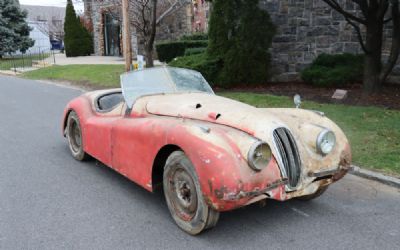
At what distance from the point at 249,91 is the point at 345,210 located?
791cm

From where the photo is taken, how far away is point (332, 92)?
11.1 m

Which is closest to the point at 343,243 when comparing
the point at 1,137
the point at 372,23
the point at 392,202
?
the point at 392,202

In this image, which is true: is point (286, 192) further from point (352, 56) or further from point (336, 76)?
point (352, 56)

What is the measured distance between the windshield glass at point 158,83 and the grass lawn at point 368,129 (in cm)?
251

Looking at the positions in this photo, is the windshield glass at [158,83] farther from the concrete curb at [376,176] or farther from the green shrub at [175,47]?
the green shrub at [175,47]

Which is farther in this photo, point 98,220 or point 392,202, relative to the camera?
point 392,202

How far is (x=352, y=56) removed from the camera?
1213 cm

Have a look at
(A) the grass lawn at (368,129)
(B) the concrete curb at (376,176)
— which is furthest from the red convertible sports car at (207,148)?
(A) the grass lawn at (368,129)

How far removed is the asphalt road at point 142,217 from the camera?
373 cm

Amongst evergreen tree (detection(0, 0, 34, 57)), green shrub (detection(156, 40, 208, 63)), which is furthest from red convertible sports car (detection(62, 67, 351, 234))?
evergreen tree (detection(0, 0, 34, 57))

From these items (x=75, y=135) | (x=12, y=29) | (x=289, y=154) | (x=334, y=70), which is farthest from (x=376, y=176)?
(x=12, y=29)

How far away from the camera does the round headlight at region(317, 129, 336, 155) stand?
4137 mm

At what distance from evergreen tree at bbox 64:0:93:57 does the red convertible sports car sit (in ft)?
91.4

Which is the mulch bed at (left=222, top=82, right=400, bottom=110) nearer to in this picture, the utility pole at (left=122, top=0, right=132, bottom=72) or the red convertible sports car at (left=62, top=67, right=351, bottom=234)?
the utility pole at (left=122, top=0, right=132, bottom=72)
